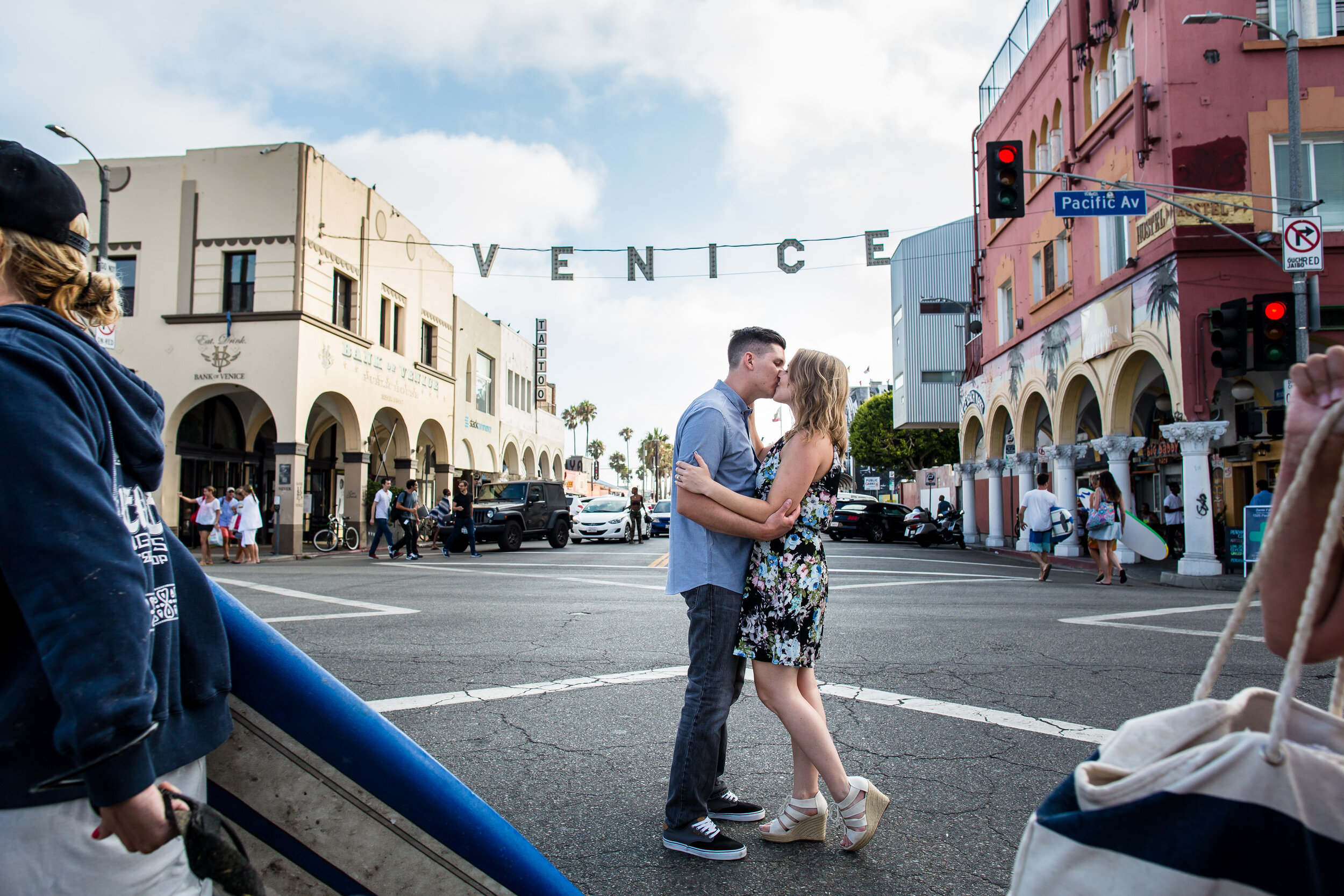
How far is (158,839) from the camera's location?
4.01 feet

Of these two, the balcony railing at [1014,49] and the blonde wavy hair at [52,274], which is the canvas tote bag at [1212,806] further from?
the balcony railing at [1014,49]

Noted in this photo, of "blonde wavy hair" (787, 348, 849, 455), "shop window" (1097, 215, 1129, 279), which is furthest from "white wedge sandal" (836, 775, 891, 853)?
"shop window" (1097, 215, 1129, 279)

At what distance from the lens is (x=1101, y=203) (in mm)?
12312

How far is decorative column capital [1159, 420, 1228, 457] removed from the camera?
14.9 m

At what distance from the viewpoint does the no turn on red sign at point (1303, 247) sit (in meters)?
11.5

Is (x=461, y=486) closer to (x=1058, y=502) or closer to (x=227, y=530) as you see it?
(x=227, y=530)

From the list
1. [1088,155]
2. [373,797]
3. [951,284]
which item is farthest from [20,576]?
[951,284]

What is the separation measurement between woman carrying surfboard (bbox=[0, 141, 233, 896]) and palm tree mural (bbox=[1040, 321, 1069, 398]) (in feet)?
72.9

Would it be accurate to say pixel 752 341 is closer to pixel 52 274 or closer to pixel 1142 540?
pixel 52 274

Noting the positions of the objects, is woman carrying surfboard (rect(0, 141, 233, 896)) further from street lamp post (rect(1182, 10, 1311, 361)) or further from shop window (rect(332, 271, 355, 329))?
shop window (rect(332, 271, 355, 329))

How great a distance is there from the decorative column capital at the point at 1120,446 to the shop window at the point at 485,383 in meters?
24.3

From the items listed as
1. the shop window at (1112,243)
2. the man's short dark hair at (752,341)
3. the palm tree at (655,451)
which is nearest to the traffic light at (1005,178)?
the shop window at (1112,243)

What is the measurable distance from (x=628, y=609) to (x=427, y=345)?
932 inches

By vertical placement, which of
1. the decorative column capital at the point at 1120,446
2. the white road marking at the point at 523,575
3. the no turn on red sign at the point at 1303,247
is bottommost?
the white road marking at the point at 523,575
